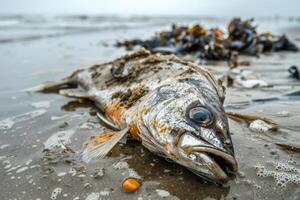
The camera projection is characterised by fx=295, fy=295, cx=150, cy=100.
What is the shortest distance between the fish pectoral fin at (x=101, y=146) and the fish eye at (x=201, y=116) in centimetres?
87

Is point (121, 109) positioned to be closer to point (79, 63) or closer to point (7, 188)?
point (7, 188)

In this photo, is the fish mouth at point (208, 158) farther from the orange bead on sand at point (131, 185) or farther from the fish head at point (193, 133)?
the orange bead on sand at point (131, 185)

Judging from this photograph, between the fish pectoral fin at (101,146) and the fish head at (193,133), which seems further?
the fish pectoral fin at (101,146)

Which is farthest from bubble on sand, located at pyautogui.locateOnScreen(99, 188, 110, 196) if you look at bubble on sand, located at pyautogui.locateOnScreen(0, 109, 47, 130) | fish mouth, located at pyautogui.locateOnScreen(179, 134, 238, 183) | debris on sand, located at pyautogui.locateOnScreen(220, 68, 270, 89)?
debris on sand, located at pyautogui.locateOnScreen(220, 68, 270, 89)

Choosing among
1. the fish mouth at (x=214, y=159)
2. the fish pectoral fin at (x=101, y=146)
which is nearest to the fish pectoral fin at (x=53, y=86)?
the fish pectoral fin at (x=101, y=146)

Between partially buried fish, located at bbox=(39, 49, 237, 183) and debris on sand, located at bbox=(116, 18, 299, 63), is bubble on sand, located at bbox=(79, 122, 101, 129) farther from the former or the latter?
debris on sand, located at bbox=(116, 18, 299, 63)

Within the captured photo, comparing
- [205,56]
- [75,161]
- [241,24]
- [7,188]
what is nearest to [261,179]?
[75,161]

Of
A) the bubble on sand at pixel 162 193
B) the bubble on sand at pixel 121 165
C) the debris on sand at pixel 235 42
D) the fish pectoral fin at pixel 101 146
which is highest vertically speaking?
the fish pectoral fin at pixel 101 146

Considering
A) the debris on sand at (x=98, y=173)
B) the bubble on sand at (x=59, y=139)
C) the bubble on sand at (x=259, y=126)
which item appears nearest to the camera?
the debris on sand at (x=98, y=173)

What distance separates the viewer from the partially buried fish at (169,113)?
2424 mm

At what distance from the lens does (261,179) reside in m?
2.63

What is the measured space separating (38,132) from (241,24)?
9.21 m

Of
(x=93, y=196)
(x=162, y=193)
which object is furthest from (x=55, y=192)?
(x=162, y=193)

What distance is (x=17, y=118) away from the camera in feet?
14.0
